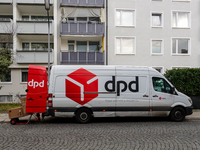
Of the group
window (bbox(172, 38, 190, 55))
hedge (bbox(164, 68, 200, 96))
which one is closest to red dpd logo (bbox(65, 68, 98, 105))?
hedge (bbox(164, 68, 200, 96))

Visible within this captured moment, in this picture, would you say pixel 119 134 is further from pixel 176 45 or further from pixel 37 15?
pixel 37 15

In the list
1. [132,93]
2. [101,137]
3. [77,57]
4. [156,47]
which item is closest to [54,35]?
[77,57]

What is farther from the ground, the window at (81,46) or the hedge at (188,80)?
the window at (81,46)

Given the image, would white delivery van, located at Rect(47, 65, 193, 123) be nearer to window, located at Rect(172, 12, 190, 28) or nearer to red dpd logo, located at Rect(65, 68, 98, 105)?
red dpd logo, located at Rect(65, 68, 98, 105)

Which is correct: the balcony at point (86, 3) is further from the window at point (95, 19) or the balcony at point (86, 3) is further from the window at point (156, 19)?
the window at point (156, 19)

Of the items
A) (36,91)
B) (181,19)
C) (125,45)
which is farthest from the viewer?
(181,19)

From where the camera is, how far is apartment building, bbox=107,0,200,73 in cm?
2041

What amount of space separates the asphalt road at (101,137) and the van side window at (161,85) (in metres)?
1.66

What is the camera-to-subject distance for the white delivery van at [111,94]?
8.67 metres

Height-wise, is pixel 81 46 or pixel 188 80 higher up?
pixel 81 46

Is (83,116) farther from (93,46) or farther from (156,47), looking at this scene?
(156,47)

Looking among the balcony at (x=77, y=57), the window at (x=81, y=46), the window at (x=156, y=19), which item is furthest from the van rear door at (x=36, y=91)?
the window at (x=156, y=19)

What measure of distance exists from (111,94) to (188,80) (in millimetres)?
6445

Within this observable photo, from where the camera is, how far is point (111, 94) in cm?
888
